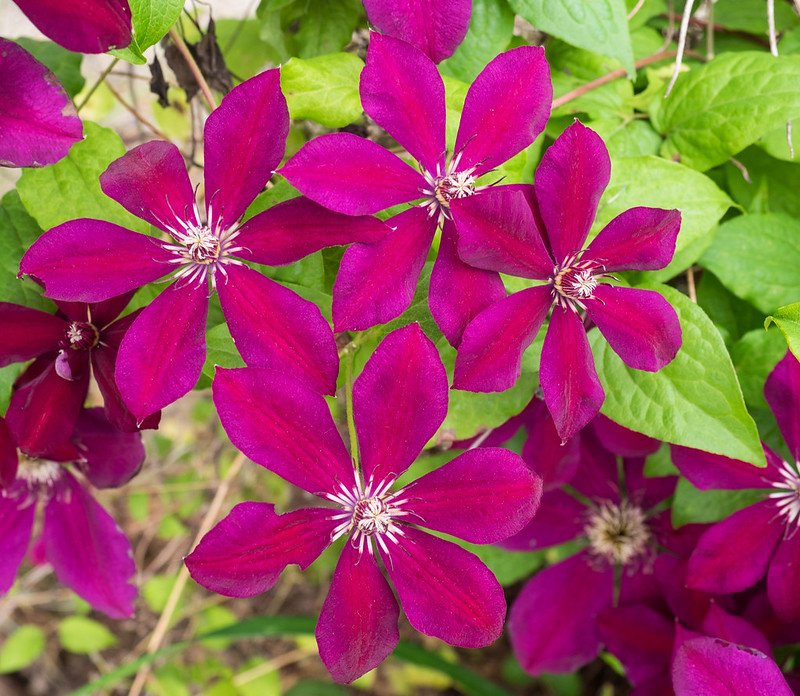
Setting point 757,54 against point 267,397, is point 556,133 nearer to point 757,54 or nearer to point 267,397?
point 757,54

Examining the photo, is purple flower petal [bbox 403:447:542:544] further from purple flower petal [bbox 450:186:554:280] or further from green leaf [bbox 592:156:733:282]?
green leaf [bbox 592:156:733:282]

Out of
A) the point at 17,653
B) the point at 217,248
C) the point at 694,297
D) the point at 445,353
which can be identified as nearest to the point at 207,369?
the point at 217,248

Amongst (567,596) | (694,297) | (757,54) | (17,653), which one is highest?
(757,54)

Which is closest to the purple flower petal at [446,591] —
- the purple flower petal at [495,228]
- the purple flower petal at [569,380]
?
the purple flower petal at [569,380]

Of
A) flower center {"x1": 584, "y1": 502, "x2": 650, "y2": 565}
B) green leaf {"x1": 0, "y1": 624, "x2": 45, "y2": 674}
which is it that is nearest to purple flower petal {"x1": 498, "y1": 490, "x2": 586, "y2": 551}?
flower center {"x1": 584, "y1": 502, "x2": 650, "y2": 565}

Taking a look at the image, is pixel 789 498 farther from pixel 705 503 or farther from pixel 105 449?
pixel 105 449

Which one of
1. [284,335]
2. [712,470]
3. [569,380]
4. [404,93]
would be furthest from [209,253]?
[712,470]
